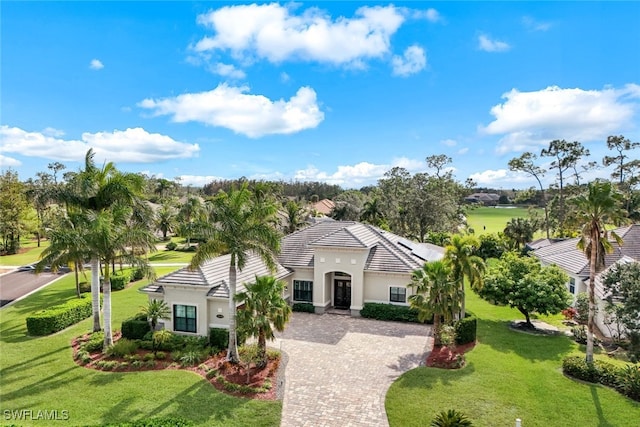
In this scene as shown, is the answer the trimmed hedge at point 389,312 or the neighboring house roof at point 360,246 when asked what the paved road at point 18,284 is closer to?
the neighboring house roof at point 360,246

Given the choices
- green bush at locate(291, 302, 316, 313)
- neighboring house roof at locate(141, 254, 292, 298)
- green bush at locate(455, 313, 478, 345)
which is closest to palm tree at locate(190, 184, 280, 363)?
neighboring house roof at locate(141, 254, 292, 298)

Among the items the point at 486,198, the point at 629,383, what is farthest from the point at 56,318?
the point at 486,198

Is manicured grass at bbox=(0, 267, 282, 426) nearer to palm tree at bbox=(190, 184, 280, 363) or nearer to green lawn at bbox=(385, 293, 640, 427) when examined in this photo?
palm tree at bbox=(190, 184, 280, 363)

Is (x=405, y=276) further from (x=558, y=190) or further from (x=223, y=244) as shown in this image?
(x=558, y=190)

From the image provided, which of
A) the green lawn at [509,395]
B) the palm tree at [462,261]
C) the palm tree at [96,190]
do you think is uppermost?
the palm tree at [96,190]

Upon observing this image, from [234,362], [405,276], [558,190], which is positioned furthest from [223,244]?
[558,190]

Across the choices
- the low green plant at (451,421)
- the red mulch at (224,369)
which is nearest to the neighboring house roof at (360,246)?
the red mulch at (224,369)

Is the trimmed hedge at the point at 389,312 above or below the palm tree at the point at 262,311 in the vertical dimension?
below
